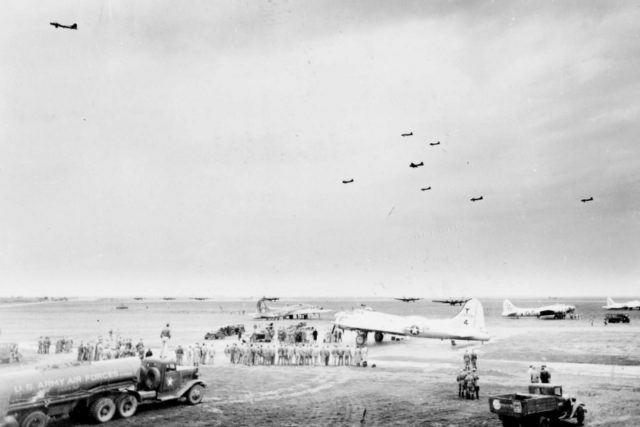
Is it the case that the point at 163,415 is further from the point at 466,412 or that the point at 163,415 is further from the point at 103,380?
the point at 466,412

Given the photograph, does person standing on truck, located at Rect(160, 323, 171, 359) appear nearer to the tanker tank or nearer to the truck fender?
the truck fender

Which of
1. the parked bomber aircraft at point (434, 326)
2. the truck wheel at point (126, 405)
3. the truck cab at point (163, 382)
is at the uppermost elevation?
the parked bomber aircraft at point (434, 326)

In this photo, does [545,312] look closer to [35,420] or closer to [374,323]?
[374,323]

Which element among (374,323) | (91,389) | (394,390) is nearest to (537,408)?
(394,390)

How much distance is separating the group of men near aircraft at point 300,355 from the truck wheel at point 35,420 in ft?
52.5

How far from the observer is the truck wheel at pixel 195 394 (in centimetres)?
1944

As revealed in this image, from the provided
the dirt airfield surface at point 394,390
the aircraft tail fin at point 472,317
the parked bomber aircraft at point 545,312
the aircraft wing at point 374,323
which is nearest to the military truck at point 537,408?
the dirt airfield surface at point 394,390

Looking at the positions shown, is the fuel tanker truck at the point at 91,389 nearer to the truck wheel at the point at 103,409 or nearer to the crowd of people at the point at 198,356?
A: the truck wheel at the point at 103,409

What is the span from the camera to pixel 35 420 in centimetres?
1506

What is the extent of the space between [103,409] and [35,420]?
7.10 ft

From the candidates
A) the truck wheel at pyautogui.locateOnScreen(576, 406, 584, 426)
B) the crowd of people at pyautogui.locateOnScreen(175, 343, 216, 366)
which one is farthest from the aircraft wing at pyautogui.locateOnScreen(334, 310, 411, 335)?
the truck wheel at pyautogui.locateOnScreen(576, 406, 584, 426)

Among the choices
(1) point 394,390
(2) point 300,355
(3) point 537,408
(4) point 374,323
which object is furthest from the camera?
(4) point 374,323

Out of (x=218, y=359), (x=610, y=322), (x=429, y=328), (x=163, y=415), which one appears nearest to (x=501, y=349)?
(x=429, y=328)

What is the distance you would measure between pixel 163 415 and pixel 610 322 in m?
77.5
